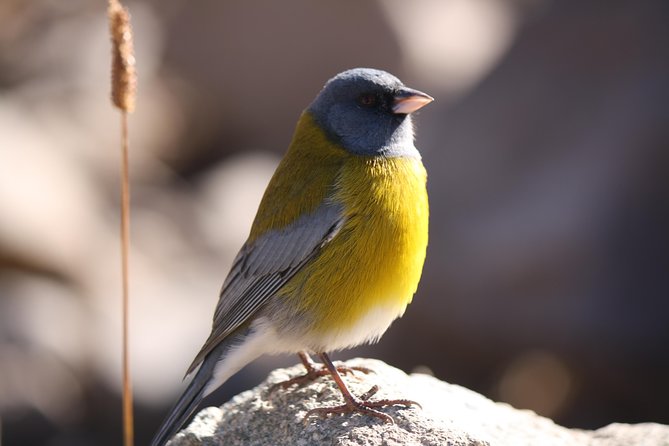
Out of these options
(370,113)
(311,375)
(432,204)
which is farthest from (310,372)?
(432,204)

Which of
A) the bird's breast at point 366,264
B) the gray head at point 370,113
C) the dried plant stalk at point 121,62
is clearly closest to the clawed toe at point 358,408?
the bird's breast at point 366,264

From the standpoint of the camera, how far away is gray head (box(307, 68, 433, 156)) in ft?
15.9

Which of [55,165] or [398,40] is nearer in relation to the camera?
[55,165]

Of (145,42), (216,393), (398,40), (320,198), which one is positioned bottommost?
(216,393)

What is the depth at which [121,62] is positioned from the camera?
3.48m

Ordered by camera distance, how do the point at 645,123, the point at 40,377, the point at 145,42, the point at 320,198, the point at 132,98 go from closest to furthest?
the point at 132,98 → the point at 320,198 → the point at 40,377 → the point at 645,123 → the point at 145,42

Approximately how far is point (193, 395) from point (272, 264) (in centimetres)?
65

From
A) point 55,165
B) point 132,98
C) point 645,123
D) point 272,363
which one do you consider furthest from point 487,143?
point 132,98

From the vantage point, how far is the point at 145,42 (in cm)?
1091

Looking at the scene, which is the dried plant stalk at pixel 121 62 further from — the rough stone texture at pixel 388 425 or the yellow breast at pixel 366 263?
the rough stone texture at pixel 388 425

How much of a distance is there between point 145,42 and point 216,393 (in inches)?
183

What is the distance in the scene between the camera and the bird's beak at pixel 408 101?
15.8 ft

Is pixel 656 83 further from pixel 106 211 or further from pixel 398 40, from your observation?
pixel 106 211

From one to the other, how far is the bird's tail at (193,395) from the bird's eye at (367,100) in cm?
116
